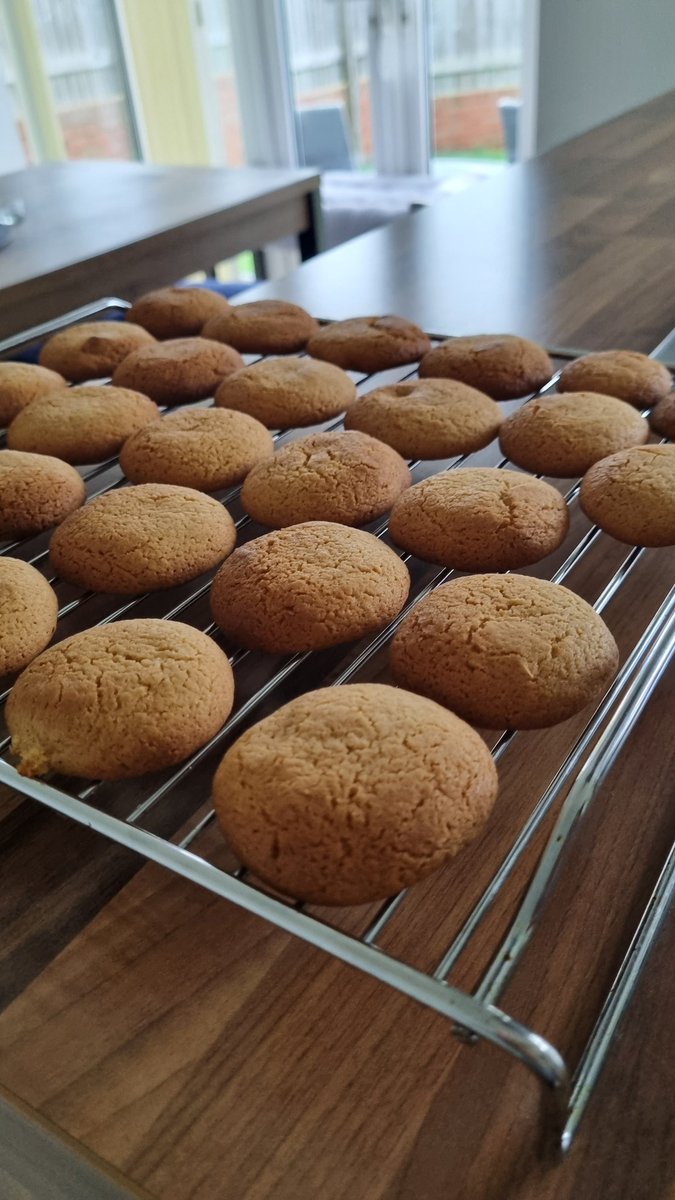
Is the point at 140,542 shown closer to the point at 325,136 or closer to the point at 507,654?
the point at 507,654

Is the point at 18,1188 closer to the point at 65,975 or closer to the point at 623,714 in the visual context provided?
the point at 65,975

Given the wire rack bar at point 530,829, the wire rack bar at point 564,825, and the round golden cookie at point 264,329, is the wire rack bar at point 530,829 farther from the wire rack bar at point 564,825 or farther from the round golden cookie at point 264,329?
the round golden cookie at point 264,329

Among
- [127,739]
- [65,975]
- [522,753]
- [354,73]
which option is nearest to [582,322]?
[522,753]

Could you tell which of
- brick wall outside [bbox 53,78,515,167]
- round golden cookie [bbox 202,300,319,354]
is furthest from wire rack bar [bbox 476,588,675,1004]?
brick wall outside [bbox 53,78,515,167]

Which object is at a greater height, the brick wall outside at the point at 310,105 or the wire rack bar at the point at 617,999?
the wire rack bar at the point at 617,999

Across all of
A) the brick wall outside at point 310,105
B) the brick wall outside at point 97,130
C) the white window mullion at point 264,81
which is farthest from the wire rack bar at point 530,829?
the white window mullion at point 264,81

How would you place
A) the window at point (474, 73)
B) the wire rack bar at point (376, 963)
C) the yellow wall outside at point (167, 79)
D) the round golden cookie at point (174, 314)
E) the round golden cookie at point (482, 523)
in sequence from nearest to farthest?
the wire rack bar at point (376, 963) → the round golden cookie at point (482, 523) → the round golden cookie at point (174, 314) → the window at point (474, 73) → the yellow wall outside at point (167, 79)
